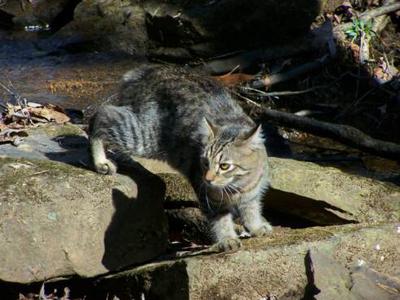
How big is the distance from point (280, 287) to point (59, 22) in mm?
7782

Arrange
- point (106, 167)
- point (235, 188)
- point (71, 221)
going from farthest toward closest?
1. point (106, 167)
2. point (235, 188)
3. point (71, 221)

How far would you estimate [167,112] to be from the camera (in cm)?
574

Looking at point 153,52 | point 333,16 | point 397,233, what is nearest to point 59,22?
point 153,52

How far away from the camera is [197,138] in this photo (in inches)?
215

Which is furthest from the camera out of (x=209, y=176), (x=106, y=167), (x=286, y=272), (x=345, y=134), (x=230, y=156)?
(x=345, y=134)

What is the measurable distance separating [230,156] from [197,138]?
0.40m

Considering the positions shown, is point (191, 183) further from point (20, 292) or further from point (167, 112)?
point (20, 292)

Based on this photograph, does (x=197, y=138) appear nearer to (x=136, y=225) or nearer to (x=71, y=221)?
(x=136, y=225)

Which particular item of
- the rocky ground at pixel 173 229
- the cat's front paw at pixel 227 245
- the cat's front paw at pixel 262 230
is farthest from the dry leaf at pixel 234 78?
the cat's front paw at pixel 227 245

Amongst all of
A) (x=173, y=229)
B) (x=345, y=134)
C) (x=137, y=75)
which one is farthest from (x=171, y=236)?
(x=345, y=134)

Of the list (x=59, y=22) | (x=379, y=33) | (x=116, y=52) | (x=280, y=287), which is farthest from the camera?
(x=59, y=22)

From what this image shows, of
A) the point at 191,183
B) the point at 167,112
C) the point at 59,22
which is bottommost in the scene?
the point at 59,22

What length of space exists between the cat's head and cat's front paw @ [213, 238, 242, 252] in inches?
16.2

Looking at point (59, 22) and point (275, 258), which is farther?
point (59, 22)
